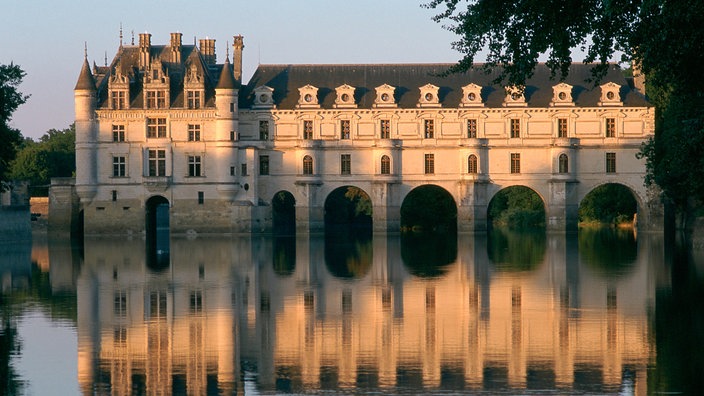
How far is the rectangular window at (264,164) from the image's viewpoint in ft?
274

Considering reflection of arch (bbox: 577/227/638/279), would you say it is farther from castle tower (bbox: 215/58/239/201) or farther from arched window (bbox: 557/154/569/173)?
castle tower (bbox: 215/58/239/201)

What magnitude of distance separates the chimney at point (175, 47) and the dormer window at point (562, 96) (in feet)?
82.7

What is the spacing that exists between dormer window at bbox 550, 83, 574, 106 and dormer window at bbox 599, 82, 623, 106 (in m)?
2.05

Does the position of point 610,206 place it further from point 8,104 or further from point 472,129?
point 8,104

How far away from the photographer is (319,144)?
82.7m

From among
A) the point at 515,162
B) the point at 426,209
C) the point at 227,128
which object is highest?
the point at 227,128

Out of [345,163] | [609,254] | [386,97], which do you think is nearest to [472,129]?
[386,97]

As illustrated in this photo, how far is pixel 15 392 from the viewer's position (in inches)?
712

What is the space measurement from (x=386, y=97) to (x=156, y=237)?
18.9m

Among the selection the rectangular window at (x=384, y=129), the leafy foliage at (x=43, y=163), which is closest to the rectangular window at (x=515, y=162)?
the rectangular window at (x=384, y=129)

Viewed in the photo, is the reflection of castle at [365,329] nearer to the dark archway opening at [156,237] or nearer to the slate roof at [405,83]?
the dark archway opening at [156,237]

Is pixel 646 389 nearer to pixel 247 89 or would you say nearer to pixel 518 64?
pixel 518 64

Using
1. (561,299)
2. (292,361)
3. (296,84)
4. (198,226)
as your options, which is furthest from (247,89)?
(292,361)

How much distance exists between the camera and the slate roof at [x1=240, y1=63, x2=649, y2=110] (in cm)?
8225
